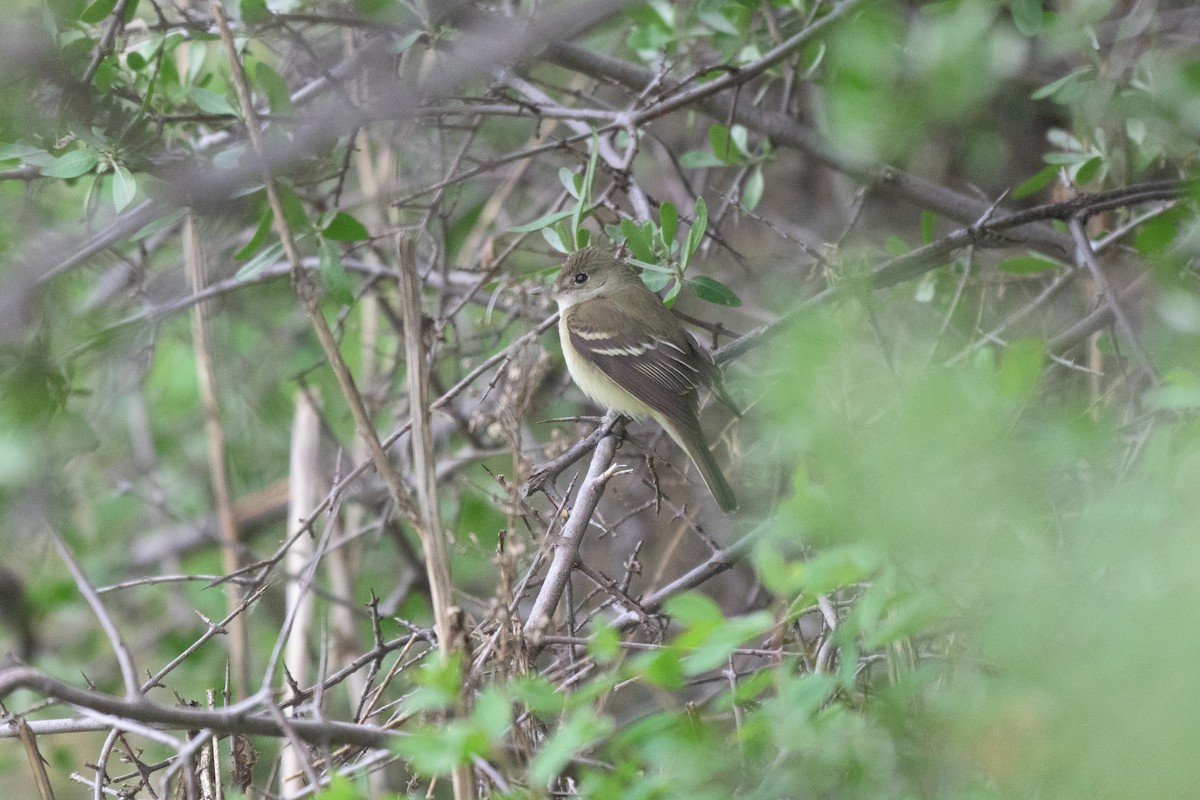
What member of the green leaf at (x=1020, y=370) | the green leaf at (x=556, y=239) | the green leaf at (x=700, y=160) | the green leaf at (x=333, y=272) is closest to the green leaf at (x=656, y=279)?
the green leaf at (x=556, y=239)

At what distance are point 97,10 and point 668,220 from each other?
1853mm

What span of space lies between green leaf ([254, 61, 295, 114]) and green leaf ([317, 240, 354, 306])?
467 mm

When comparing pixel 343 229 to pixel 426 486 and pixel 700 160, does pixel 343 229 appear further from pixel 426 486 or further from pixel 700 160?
pixel 426 486

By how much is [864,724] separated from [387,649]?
3.86 feet

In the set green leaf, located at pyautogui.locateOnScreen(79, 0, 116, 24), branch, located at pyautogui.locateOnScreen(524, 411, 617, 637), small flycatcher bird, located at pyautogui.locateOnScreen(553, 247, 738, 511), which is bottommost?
small flycatcher bird, located at pyautogui.locateOnScreen(553, 247, 738, 511)

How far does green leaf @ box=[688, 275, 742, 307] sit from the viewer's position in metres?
3.47

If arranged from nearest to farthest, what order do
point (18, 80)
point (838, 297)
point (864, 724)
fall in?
point (864, 724) → point (838, 297) → point (18, 80)

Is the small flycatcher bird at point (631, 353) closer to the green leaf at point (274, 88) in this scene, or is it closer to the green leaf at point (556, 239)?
the green leaf at point (556, 239)

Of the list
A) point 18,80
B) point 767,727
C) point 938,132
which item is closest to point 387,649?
point 767,727

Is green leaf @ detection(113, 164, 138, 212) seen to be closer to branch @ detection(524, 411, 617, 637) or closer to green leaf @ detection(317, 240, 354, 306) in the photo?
green leaf @ detection(317, 240, 354, 306)

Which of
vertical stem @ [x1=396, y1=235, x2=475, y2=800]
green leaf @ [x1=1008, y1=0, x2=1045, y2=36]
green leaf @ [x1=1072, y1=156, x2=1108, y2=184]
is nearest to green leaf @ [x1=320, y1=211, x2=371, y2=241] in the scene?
vertical stem @ [x1=396, y1=235, x2=475, y2=800]

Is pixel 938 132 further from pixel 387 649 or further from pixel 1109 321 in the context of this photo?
pixel 387 649

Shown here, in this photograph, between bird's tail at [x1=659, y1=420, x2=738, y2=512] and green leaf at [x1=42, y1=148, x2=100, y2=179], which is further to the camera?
bird's tail at [x1=659, y1=420, x2=738, y2=512]

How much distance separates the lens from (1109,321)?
3.32m
